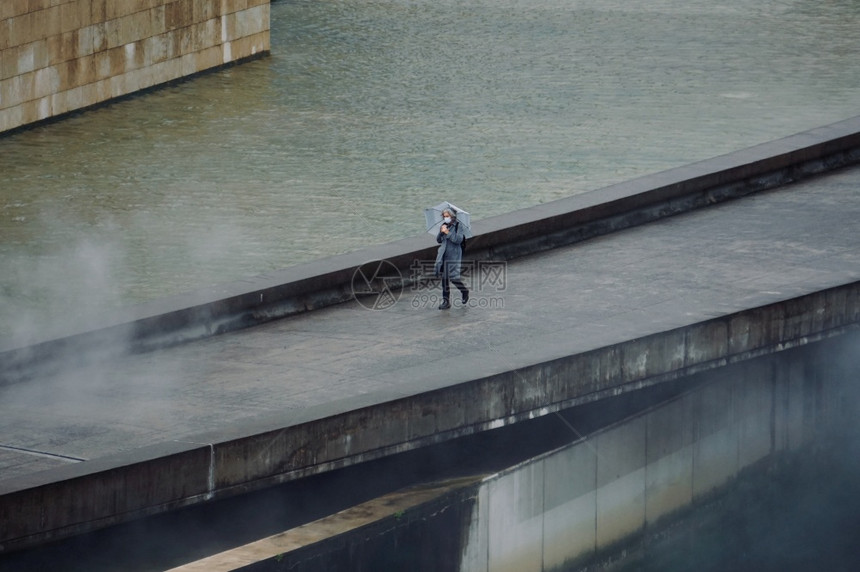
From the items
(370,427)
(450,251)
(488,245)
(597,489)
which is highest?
(450,251)

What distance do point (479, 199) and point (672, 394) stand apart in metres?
4.29

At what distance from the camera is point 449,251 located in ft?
41.4

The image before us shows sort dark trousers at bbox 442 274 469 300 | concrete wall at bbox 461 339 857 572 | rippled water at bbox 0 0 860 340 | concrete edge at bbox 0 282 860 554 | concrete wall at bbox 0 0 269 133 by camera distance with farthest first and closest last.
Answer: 1. concrete wall at bbox 0 0 269 133
2. rippled water at bbox 0 0 860 340
3. dark trousers at bbox 442 274 469 300
4. concrete wall at bbox 461 339 857 572
5. concrete edge at bbox 0 282 860 554

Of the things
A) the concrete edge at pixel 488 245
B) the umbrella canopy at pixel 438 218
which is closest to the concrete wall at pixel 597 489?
the umbrella canopy at pixel 438 218

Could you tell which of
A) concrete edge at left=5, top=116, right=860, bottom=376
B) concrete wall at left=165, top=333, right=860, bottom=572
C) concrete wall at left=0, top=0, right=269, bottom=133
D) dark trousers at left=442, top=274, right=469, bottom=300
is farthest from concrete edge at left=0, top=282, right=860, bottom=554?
concrete wall at left=0, top=0, right=269, bottom=133

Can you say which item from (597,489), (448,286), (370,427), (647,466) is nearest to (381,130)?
(448,286)

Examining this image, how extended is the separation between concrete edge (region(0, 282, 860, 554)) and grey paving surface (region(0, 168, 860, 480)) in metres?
0.17

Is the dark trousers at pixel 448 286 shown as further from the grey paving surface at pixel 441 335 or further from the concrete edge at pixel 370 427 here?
the concrete edge at pixel 370 427

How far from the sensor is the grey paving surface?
1044 cm

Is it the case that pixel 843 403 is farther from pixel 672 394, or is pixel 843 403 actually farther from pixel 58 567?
pixel 58 567

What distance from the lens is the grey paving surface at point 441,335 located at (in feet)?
34.2

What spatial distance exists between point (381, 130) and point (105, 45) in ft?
14.2

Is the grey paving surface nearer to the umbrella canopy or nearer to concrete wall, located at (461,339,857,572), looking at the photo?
the umbrella canopy

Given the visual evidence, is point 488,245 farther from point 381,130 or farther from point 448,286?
point 381,130
